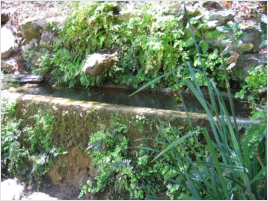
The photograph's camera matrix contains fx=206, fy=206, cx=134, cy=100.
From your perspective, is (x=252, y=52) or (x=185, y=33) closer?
(x=252, y=52)

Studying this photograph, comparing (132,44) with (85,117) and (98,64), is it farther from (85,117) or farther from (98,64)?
(85,117)

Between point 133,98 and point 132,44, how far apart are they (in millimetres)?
1209

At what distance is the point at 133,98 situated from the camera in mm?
3889

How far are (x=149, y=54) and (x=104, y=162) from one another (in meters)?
2.27

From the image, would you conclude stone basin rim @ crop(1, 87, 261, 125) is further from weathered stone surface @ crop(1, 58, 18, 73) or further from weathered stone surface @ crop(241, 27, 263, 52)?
weathered stone surface @ crop(1, 58, 18, 73)

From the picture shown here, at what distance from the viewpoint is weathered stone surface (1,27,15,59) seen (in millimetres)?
6398

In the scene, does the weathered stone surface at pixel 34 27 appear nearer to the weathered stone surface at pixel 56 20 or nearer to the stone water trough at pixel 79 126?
the weathered stone surface at pixel 56 20

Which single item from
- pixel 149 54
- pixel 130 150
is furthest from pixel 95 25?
pixel 130 150

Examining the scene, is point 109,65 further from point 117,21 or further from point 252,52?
point 252,52

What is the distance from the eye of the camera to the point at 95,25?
15.5ft

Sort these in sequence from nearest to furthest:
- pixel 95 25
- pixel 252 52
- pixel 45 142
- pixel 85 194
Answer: pixel 85 194 < pixel 45 142 < pixel 252 52 < pixel 95 25

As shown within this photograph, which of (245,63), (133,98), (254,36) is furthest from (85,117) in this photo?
(254,36)

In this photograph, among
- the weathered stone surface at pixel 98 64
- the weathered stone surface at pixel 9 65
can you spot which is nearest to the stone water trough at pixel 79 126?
the weathered stone surface at pixel 98 64

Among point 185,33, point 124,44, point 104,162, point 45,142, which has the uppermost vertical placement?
point 185,33
